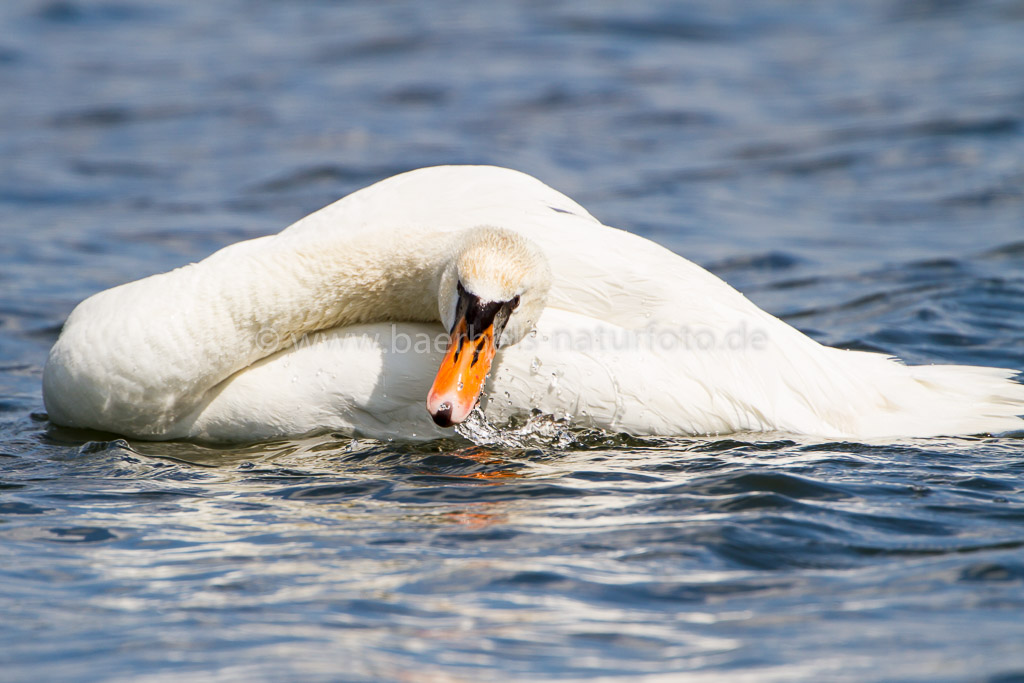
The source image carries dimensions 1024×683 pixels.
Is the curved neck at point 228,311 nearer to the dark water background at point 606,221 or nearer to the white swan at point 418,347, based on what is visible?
the white swan at point 418,347

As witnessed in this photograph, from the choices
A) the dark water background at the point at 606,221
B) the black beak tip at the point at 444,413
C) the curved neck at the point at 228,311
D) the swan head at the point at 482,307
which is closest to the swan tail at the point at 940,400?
the dark water background at the point at 606,221

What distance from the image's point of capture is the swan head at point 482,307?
5789 millimetres

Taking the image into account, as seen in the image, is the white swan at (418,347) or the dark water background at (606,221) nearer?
the dark water background at (606,221)

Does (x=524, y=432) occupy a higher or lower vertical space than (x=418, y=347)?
lower

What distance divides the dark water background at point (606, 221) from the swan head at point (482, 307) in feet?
1.42

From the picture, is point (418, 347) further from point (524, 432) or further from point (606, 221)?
point (606, 221)

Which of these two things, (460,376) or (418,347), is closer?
(460,376)

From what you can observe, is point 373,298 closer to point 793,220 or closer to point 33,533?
point 33,533

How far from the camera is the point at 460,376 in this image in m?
5.81

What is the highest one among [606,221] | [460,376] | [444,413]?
[606,221]

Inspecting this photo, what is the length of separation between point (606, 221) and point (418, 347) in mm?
6226

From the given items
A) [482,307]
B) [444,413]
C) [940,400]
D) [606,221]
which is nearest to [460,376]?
[444,413]

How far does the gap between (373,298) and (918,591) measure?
10.2 ft

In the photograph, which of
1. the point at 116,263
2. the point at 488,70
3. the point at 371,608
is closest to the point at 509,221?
the point at 371,608
